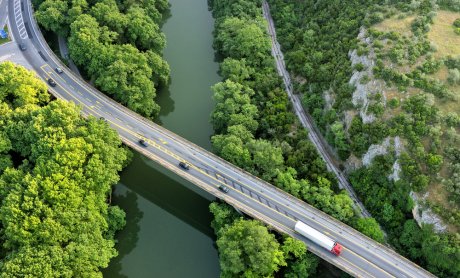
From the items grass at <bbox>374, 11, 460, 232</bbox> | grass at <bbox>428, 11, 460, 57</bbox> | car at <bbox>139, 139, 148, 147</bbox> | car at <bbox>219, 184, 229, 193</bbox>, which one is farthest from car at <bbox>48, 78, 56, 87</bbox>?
grass at <bbox>428, 11, 460, 57</bbox>

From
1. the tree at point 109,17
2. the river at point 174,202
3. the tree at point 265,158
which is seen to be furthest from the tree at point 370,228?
the tree at point 109,17

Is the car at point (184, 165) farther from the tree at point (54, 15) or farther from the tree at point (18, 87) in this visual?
the tree at point (54, 15)

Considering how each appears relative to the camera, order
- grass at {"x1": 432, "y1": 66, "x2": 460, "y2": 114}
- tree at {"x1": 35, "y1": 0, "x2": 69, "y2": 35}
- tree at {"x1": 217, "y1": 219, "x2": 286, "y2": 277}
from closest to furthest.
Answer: tree at {"x1": 217, "y1": 219, "x2": 286, "y2": 277}, grass at {"x1": 432, "y1": 66, "x2": 460, "y2": 114}, tree at {"x1": 35, "y1": 0, "x2": 69, "y2": 35}

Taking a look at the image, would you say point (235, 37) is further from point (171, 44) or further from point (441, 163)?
point (441, 163)

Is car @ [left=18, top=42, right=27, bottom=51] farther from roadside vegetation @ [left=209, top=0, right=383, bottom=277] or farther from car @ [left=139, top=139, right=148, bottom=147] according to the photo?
roadside vegetation @ [left=209, top=0, right=383, bottom=277]

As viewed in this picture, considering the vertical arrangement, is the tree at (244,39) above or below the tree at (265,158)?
above

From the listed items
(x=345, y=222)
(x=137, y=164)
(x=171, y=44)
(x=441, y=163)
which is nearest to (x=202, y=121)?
(x=137, y=164)

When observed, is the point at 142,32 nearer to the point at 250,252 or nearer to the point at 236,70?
the point at 236,70

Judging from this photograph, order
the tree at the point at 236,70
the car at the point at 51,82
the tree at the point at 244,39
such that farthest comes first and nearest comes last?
the tree at the point at 244,39
the tree at the point at 236,70
the car at the point at 51,82
